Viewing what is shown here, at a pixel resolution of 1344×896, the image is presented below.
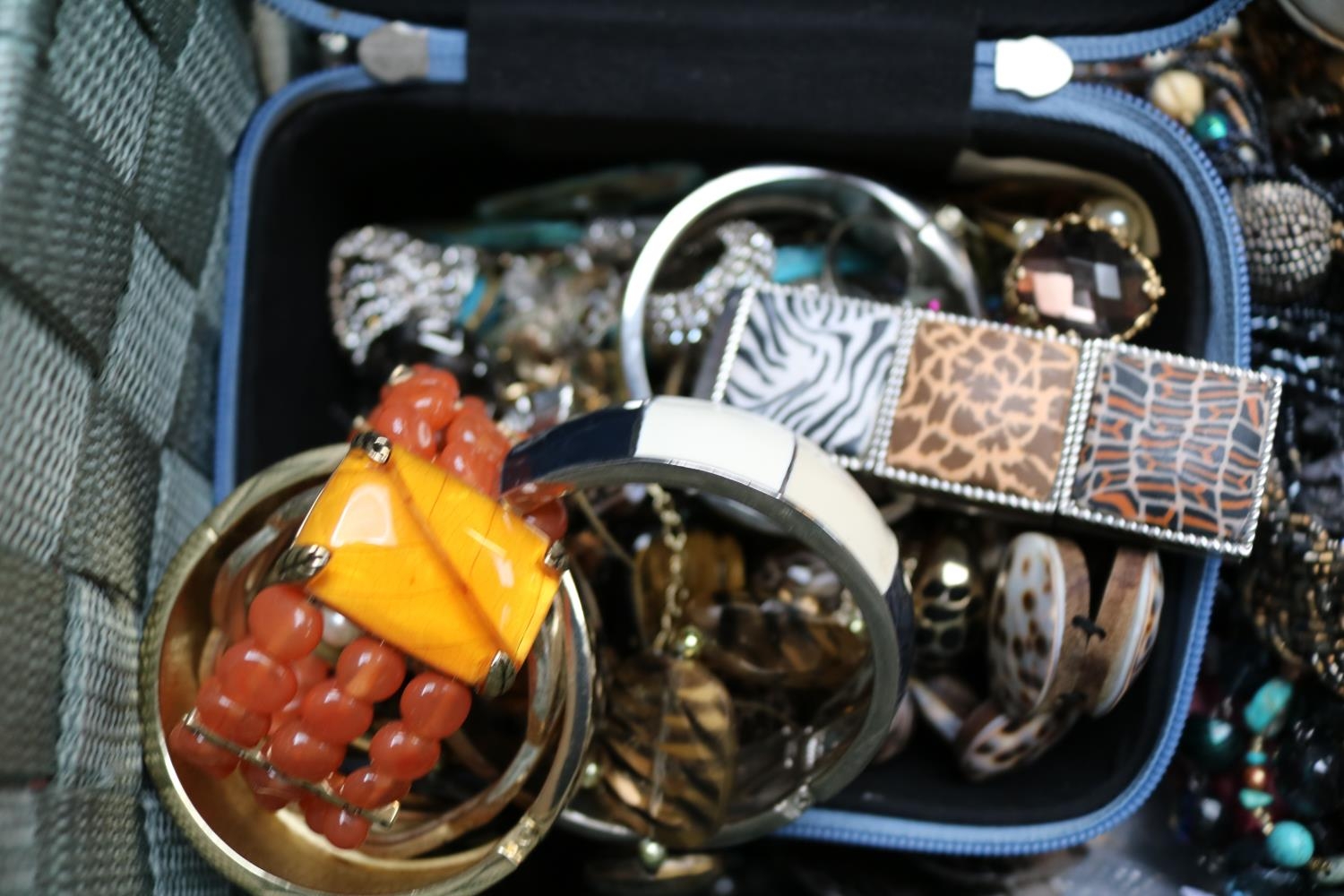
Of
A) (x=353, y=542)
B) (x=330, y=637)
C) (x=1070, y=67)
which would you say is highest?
(x=1070, y=67)

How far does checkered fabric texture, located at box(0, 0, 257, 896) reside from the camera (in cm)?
44

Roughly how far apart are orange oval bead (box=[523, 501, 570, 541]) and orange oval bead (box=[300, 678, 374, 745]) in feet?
0.36

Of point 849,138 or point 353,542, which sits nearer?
point 353,542

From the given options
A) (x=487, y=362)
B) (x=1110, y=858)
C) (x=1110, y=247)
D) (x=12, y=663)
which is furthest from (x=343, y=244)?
(x=1110, y=858)

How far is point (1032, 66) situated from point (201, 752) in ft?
1.91

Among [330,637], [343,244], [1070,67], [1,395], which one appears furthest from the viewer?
[343,244]

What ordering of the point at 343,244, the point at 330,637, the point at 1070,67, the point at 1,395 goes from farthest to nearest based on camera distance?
the point at 343,244 < the point at 1070,67 < the point at 330,637 < the point at 1,395

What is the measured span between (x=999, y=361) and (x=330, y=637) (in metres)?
0.39

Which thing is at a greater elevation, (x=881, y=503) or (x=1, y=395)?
(x=1, y=395)

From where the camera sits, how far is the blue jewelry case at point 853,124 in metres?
0.62

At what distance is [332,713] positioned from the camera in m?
0.47

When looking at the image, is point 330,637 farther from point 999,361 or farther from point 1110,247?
point 1110,247

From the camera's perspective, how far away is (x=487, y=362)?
72cm

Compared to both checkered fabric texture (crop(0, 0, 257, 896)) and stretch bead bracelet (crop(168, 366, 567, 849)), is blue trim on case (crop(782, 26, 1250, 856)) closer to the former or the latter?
stretch bead bracelet (crop(168, 366, 567, 849))
